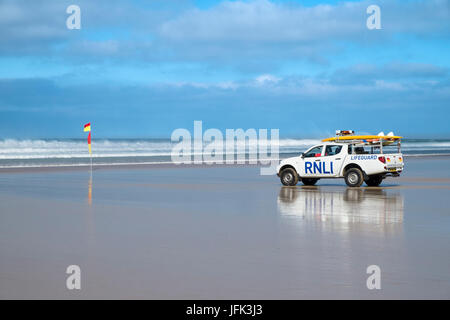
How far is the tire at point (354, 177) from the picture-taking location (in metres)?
23.4

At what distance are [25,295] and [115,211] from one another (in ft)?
26.7

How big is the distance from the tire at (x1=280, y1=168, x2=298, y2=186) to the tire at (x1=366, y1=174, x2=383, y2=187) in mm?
2674

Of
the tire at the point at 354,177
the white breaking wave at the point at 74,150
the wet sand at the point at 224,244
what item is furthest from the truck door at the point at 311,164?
the white breaking wave at the point at 74,150

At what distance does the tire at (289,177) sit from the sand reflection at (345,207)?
0.99 m

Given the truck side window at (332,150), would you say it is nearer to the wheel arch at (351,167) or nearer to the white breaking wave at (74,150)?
the wheel arch at (351,167)

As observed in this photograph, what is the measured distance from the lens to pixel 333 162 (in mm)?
23922

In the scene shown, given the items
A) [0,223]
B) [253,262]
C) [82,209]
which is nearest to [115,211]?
[82,209]

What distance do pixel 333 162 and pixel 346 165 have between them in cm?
48

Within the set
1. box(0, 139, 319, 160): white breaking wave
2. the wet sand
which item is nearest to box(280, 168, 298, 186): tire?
the wet sand

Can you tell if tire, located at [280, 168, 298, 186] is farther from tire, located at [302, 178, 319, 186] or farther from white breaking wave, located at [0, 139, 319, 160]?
white breaking wave, located at [0, 139, 319, 160]

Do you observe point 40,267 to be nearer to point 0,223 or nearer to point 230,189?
point 0,223

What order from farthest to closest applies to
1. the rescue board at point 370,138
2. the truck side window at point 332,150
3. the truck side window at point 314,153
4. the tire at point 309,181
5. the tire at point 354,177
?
1. the tire at point 309,181
2. the truck side window at point 314,153
3. the truck side window at point 332,150
4. the rescue board at point 370,138
5. the tire at point 354,177

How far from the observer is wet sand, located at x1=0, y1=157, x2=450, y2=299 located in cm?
796

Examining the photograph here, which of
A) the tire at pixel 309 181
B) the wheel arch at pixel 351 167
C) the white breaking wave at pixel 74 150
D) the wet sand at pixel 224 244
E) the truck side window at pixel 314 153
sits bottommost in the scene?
the wet sand at pixel 224 244
